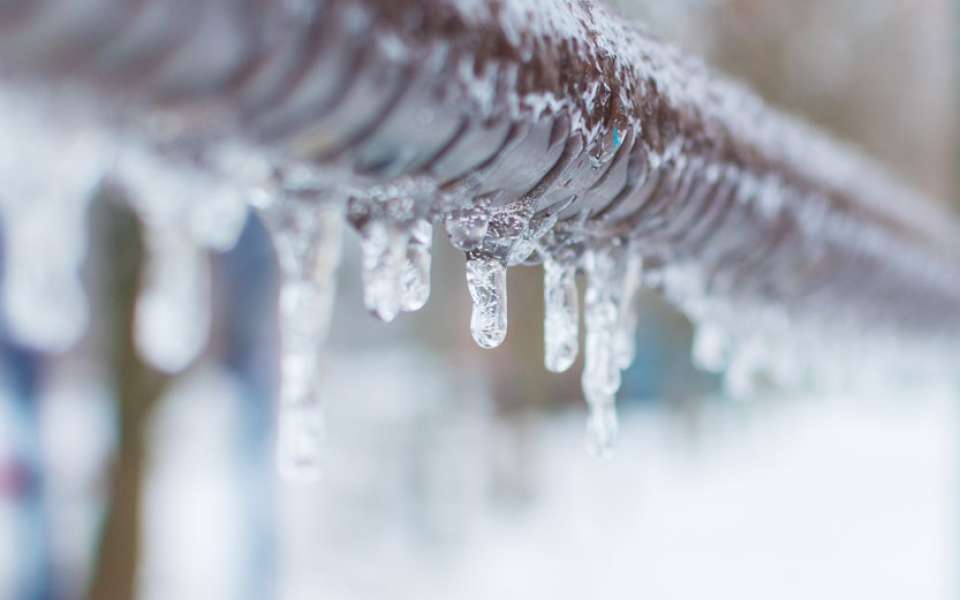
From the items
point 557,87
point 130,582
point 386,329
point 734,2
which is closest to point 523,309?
point 734,2

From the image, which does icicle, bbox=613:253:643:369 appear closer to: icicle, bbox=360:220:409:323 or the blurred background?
icicle, bbox=360:220:409:323

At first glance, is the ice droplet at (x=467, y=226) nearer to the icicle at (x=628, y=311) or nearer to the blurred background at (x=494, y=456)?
the icicle at (x=628, y=311)

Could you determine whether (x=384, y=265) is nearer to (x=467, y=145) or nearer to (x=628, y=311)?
(x=467, y=145)

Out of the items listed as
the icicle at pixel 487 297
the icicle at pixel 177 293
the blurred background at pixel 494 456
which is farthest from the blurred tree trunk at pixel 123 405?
the icicle at pixel 487 297

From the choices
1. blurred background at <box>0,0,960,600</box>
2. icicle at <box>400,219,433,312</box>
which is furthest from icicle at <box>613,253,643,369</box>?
blurred background at <box>0,0,960,600</box>

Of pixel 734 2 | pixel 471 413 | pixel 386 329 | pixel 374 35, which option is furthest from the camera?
pixel 386 329

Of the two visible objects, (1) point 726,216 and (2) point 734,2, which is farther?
(2) point 734,2

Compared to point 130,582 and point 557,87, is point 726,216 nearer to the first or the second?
point 557,87
